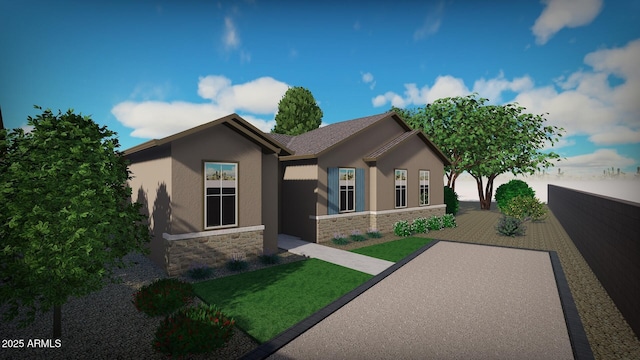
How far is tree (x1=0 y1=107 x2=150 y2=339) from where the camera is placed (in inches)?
212

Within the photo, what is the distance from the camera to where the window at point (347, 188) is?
17.1 metres

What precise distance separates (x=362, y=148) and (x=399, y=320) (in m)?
12.1

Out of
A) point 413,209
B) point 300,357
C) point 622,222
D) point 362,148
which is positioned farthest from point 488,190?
point 300,357

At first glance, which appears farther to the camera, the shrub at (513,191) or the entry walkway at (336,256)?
the shrub at (513,191)

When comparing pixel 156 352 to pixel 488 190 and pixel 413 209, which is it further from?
pixel 488 190

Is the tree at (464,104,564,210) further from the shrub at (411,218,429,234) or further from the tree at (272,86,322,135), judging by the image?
the tree at (272,86,322,135)

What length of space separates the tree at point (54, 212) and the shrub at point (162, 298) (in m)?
1.45

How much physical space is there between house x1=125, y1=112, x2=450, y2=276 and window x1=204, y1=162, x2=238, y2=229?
0.12 feet

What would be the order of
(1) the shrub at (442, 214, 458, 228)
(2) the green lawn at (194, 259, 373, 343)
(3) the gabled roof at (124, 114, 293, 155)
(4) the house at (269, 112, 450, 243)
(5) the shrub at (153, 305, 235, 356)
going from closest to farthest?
(5) the shrub at (153, 305, 235, 356) < (2) the green lawn at (194, 259, 373, 343) < (3) the gabled roof at (124, 114, 293, 155) < (4) the house at (269, 112, 450, 243) < (1) the shrub at (442, 214, 458, 228)

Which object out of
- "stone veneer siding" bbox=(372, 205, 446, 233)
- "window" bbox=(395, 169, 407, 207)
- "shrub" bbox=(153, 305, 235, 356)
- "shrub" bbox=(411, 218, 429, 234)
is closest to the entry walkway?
"stone veneer siding" bbox=(372, 205, 446, 233)

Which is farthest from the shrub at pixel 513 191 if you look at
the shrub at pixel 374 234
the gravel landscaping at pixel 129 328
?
the gravel landscaping at pixel 129 328

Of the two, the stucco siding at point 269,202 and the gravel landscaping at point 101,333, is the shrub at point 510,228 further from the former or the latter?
the gravel landscaping at point 101,333

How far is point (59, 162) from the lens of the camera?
18.7ft

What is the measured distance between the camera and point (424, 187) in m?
21.8
